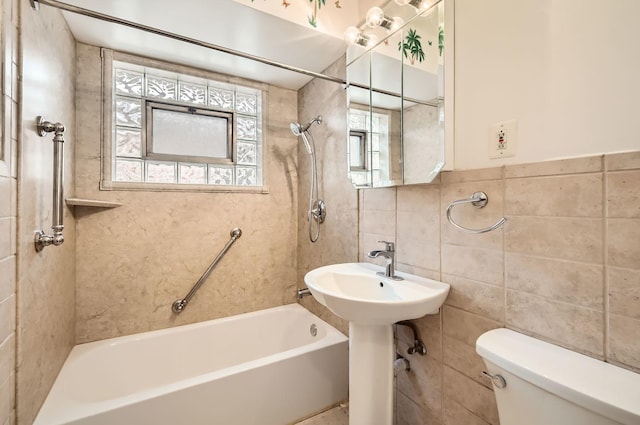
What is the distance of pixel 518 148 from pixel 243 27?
147 cm

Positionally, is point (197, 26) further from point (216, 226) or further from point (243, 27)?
point (216, 226)

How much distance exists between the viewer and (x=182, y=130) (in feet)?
6.43

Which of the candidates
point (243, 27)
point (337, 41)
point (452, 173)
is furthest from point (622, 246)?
point (243, 27)

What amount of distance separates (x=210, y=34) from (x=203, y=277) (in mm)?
1548

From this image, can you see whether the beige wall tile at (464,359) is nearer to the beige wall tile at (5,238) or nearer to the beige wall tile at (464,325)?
the beige wall tile at (464,325)

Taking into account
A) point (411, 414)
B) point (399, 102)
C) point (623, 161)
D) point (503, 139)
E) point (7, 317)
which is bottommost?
point (411, 414)

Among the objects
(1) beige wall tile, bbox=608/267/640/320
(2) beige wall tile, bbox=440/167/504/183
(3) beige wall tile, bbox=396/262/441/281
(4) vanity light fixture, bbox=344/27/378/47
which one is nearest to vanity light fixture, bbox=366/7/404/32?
(4) vanity light fixture, bbox=344/27/378/47

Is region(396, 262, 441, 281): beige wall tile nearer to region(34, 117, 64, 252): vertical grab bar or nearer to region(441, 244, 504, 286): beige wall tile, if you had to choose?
region(441, 244, 504, 286): beige wall tile

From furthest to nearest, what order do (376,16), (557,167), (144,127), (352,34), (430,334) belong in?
(144,127)
(352,34)
(376,16)
(430,334)
(557,167)

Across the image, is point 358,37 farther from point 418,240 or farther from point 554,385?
point 554,385

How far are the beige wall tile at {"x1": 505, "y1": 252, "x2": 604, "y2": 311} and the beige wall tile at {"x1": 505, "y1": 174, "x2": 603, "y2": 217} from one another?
148mm

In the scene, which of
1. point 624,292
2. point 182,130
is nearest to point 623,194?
point 624,292

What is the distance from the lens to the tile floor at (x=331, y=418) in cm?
148

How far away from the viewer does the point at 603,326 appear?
0.72 m
